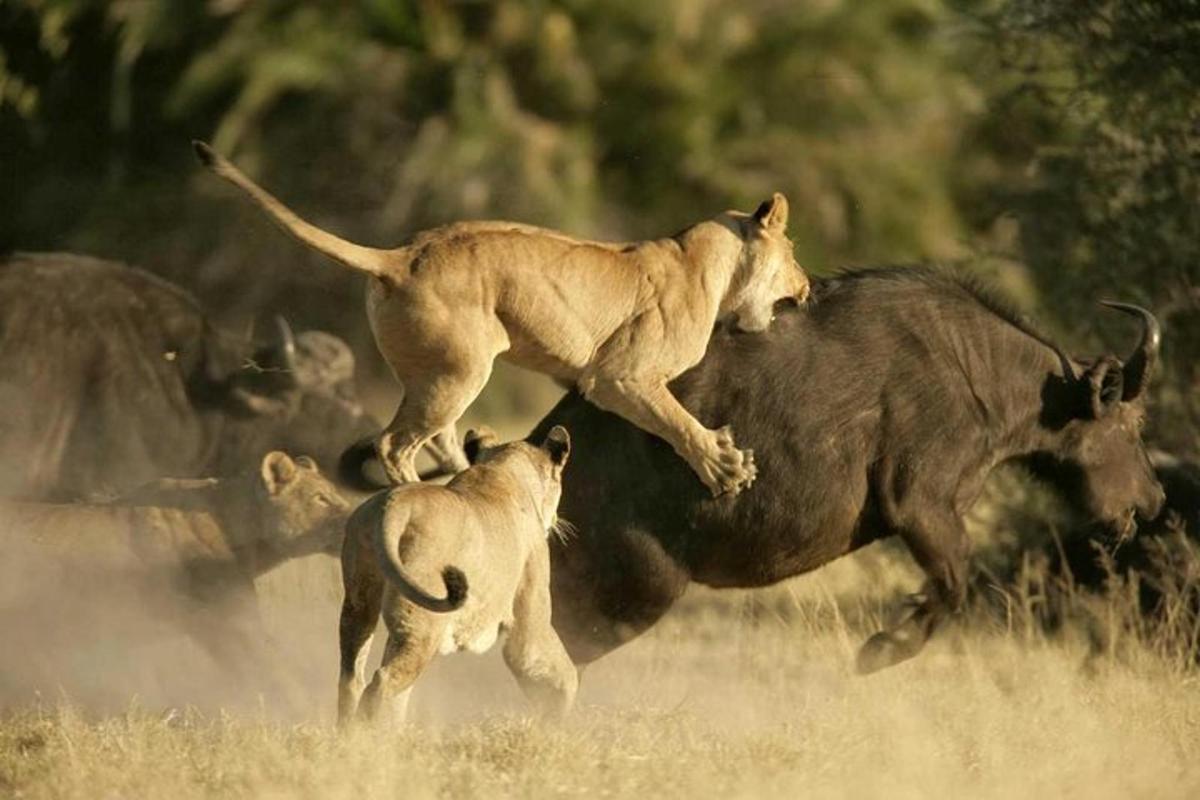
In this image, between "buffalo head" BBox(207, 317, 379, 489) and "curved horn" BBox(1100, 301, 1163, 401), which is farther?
"buffalo head" BBox(207, 317, 379, 489)

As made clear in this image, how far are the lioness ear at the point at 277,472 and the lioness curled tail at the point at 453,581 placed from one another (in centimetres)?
143

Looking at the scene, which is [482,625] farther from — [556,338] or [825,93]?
[825,93]

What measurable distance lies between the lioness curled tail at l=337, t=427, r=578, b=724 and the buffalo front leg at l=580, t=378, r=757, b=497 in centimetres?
49

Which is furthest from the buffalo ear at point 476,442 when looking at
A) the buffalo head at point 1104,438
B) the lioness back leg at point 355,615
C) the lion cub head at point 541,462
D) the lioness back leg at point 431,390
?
the buffalo head at point 1104,438

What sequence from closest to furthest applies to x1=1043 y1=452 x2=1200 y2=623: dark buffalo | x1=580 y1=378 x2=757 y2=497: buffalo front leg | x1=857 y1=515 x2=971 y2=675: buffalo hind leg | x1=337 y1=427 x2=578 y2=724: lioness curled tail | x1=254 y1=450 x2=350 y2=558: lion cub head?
x1=337 y1=427 x2=578 y2=724: lioness curled tail
x1=580 y1=378 x2=757 y2=497: buffalo front leg
x1=857 y1=515 x2=971 y2=675: buffalo hind leg
x1=254 y1=450 x2=350 y2=558: lion cub head
x1=1043 y1=452 x2=1200 y2=623: dark buffalo

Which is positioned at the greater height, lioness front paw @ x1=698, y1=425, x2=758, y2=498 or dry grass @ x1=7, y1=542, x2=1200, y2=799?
lioness front paw @ x1=698, y1=425, x2=758, y2=498

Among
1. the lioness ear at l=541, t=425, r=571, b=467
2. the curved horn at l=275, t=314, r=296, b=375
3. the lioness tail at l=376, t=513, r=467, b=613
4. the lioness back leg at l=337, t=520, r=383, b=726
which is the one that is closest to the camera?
the lioness tail at l=376, t=513, r=467, b=613

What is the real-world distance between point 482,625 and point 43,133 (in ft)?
47.4

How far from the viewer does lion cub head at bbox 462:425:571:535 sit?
8438mm

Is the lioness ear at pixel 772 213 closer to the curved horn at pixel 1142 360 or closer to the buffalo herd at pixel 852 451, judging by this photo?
the buffalo herd at pixel 852 451

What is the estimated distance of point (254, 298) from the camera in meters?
20.8

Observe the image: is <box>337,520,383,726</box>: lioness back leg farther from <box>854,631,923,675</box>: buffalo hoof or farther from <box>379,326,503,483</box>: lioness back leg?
<box>854,631,923,675</box>: buffalo hoof

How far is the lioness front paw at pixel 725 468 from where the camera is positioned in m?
9.01

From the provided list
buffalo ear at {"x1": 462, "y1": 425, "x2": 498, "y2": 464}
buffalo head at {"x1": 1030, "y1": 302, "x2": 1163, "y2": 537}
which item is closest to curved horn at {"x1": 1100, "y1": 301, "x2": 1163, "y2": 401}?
buffalo head at {"x1": 1030, "y1": 302, "x2": 1163, "y2": 537}
